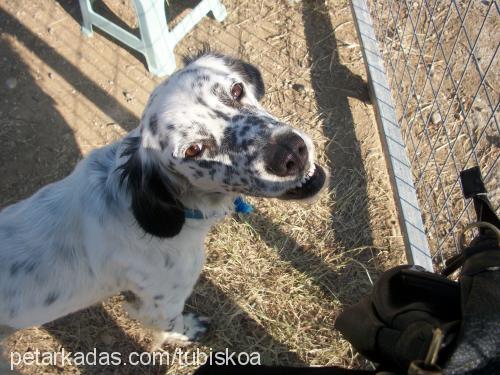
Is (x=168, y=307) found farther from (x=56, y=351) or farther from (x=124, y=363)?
(x=56, y=351)

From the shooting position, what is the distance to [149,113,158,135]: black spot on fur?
2.25 meters

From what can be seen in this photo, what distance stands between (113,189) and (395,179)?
2131 mm

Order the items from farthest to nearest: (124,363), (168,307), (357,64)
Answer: (357,64)
(124,363)
(168,307)

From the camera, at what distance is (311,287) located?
141 inches

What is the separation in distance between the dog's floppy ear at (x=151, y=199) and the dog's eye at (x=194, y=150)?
0.19 meters

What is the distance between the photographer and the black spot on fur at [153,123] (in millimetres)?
2252

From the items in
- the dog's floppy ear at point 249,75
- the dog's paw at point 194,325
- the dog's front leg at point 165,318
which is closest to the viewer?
the dog's floppy ear at point 249,75

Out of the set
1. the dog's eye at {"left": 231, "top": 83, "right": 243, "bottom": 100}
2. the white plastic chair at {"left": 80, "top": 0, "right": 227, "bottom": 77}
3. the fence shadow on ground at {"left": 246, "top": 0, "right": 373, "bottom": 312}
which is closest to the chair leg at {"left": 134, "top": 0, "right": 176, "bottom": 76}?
the white plastic chair at {"left": 80, "top": 0, "right": 227, "bottom": 77}

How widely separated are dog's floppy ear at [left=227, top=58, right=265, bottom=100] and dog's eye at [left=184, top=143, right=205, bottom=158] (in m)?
0.60

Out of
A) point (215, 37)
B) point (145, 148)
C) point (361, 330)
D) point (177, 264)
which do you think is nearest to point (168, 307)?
point (177, 264)

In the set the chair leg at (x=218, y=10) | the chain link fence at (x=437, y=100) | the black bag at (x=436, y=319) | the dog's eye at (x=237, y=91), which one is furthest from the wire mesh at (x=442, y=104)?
the black bag at (x=436, y=319)

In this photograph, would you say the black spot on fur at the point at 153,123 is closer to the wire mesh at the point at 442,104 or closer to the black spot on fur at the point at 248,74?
the black spot on fur at the point at 248,74

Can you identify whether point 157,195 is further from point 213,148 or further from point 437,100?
point 437,100

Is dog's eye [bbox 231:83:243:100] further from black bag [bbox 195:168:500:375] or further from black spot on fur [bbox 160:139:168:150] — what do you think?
black bag [bbox 195:168:500:375]
